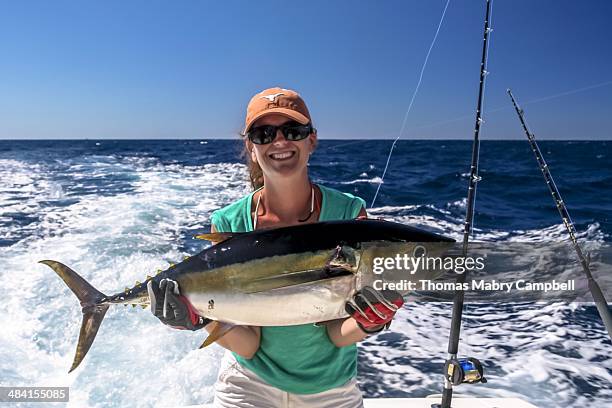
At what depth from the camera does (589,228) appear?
9.03 meters

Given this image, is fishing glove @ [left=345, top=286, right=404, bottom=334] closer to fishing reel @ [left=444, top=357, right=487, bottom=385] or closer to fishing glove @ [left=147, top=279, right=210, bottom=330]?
fishing glove @ [left=147, top=279, right=210, bottom=330]

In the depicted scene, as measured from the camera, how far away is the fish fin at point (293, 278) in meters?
1.66

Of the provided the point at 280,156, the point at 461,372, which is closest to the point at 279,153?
the point at 280,156

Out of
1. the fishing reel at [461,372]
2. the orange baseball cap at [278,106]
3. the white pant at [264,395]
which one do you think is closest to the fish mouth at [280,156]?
the orange baseball cap at [278,106]

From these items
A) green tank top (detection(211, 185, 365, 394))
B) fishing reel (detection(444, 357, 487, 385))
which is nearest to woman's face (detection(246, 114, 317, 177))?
green tank top (detection(211, 185, 365, 394))

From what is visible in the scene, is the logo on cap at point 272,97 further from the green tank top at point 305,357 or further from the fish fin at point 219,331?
the fish fin at point 219,331

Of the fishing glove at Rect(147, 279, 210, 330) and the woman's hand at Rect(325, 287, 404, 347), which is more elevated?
the woman's hand at Rect(325, 287, 404, 347)

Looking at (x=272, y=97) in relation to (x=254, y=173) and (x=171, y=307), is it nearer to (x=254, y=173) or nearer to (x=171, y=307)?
(x=254, y=173)

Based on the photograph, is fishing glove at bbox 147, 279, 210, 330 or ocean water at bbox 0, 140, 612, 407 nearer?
fishing glove at bbox 147, 279, 210, 330

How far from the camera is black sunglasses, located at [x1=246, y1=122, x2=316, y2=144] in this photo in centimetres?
196

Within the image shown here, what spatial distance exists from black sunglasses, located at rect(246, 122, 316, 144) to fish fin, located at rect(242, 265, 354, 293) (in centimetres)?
57

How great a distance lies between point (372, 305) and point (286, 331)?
1.66 feet

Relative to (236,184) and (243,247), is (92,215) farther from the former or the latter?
(243,247)

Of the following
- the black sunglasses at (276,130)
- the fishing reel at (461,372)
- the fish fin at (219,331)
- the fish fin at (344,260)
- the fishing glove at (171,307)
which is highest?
the black sunglasses at (276,130)
